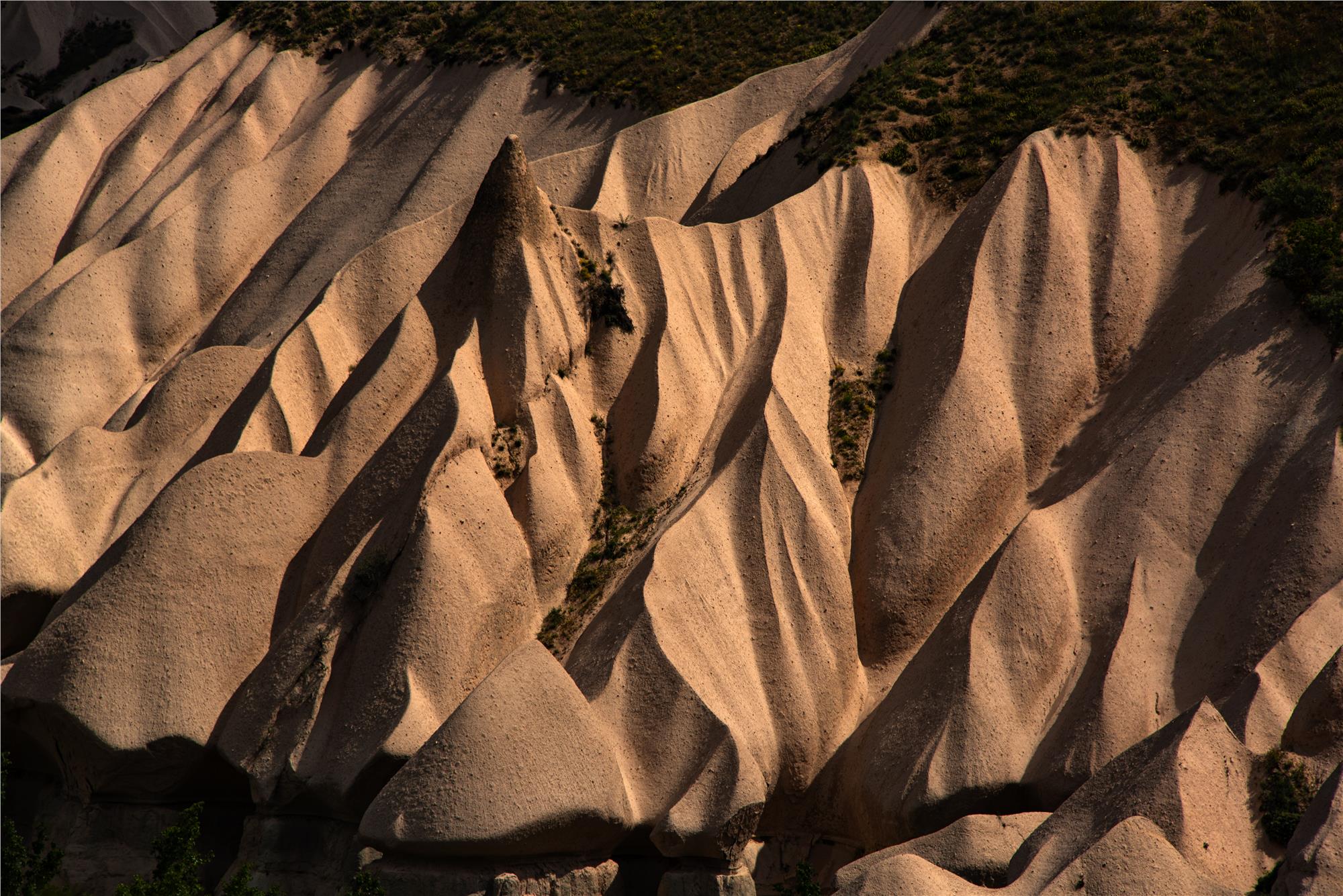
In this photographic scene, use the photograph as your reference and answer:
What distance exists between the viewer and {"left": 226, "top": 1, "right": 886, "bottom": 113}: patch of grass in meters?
42.2

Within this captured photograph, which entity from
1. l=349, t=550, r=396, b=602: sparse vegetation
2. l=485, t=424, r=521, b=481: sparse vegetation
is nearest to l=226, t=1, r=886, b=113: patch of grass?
l=485, t=424, r=521, b=481: sparse vegetation

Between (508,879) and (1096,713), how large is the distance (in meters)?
9.94

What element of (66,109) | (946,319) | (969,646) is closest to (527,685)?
(969,646)

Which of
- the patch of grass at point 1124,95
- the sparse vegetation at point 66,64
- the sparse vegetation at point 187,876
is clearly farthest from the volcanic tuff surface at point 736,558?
the sparse vegetation at point 66,64

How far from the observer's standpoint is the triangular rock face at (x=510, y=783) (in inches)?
803

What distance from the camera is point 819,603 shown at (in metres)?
24.4

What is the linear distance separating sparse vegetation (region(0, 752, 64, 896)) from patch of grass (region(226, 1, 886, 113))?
27.3 meters

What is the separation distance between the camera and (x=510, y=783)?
20.6m

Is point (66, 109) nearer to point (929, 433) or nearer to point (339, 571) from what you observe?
point (339, 571)

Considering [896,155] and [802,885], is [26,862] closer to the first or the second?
[802,885]

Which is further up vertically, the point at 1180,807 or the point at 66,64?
the point at 66,64

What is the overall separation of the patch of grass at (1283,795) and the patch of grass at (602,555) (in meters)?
12.0

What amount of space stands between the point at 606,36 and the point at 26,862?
105 ft

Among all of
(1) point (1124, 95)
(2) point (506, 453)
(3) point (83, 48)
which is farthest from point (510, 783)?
(3) point (83, 48)
